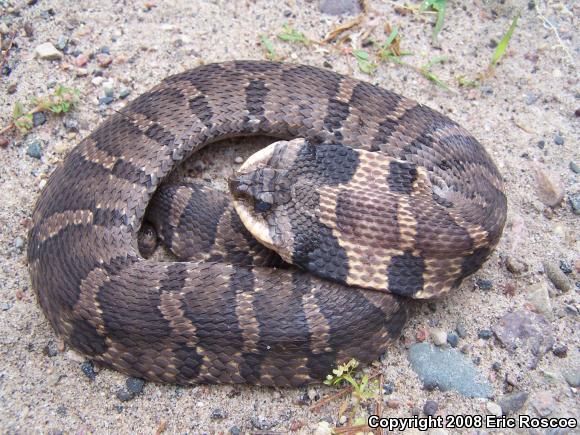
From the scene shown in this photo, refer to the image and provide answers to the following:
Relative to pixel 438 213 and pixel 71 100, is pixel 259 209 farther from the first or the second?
pixel 71 100

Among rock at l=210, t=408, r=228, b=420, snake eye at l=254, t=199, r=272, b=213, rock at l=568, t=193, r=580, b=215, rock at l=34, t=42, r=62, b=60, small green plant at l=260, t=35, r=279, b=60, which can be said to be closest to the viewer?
rock at l=210, t=408, r=228, b=420

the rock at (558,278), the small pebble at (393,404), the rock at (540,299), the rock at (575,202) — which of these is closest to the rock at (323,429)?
the small pebble at (393,404)

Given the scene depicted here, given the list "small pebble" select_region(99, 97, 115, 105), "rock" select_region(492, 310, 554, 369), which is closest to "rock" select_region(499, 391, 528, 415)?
"rock" select_region(492, 310, 554, 369)

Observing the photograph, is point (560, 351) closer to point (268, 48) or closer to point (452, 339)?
point (452, 339)

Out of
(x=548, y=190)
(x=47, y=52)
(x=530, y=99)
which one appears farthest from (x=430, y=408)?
(x=47, y=52)

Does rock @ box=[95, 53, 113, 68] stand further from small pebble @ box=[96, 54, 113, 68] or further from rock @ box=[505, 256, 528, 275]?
rock @ box=[505, 256, 528, 275]
